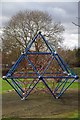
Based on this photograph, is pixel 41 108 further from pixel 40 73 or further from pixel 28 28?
pixel 28 28

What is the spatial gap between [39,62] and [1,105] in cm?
590

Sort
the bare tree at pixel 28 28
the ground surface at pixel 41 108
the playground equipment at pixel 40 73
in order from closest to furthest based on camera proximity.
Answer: the ground surface at pixel 41 108 < the playground equipment at pixel 40 73 < the bare tree at pixel 28 28

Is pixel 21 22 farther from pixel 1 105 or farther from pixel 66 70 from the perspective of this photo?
pixel 1 105

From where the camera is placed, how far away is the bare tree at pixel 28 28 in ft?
126

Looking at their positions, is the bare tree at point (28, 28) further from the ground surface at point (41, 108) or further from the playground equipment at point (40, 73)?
the ground surface at point (41, 108)

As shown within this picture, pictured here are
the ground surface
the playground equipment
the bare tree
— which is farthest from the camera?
the bare tree

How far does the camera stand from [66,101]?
12445mm

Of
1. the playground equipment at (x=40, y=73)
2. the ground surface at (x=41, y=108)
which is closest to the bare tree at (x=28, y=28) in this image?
the playground equipment at (x=40, y=73)

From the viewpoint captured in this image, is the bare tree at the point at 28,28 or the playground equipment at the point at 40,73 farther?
the bare tree at the point at 28,28

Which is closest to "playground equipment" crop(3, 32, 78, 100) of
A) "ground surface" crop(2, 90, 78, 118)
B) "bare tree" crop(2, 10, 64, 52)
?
"ground surface" crop(2, 90, 78, 118)

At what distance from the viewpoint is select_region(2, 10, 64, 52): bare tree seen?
3841cm

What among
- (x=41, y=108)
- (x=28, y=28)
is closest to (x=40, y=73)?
(x=41, y=108)

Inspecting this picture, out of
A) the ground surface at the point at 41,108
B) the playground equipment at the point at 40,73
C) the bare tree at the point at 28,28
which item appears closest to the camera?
the ground surface at the point at 41,108

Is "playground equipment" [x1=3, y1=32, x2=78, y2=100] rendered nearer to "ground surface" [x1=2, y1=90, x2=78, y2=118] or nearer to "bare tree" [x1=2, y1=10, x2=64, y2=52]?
"ground surface" [x1=2, y1=90, x2=78, y2=118]
